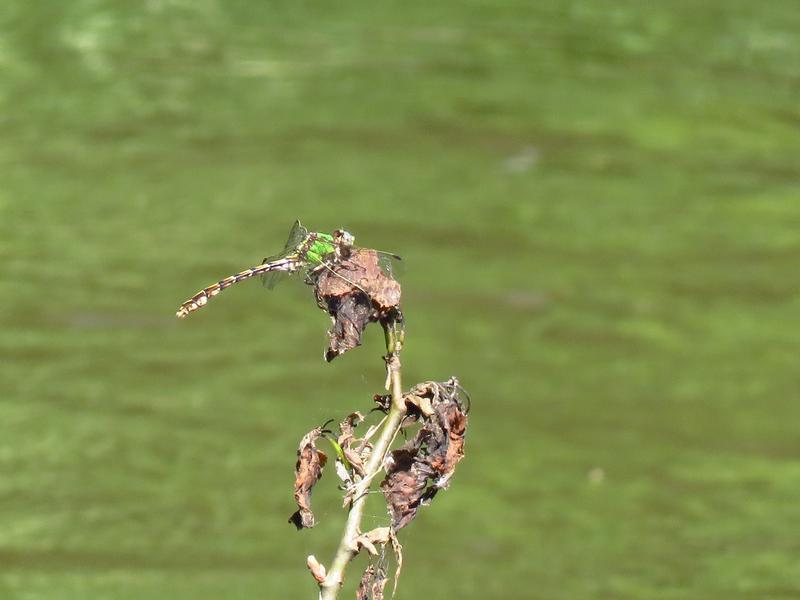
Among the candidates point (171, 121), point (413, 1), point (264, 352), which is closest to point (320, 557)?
point (264, 352)

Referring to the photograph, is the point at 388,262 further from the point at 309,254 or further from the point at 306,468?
the point at 306,468

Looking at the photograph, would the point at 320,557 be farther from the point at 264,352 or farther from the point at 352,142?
the point at 352,142

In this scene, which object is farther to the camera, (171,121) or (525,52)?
(525,52)

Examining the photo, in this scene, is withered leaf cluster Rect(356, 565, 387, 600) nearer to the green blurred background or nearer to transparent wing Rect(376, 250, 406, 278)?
transparent wing Rect(376, 250, 406, 278)

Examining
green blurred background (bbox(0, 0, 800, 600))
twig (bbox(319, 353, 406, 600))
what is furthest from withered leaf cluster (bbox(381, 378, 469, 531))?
green blurred background (bbox(0, 0, 800, 600))

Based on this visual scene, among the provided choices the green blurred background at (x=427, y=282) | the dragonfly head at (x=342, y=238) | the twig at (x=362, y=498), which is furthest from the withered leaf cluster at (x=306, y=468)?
the green blurred background at (x=427, y=282)

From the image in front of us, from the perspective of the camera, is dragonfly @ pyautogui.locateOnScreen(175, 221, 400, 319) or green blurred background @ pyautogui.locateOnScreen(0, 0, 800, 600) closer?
dragonfly @ pyautogui.locateOnScreen(175, 221, 400, 319)

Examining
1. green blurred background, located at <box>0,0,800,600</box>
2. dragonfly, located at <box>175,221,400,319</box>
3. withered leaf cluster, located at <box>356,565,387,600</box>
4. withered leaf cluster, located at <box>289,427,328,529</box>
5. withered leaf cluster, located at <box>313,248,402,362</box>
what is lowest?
withered leaf cluster, located at <box>356,565,387,600</box>
